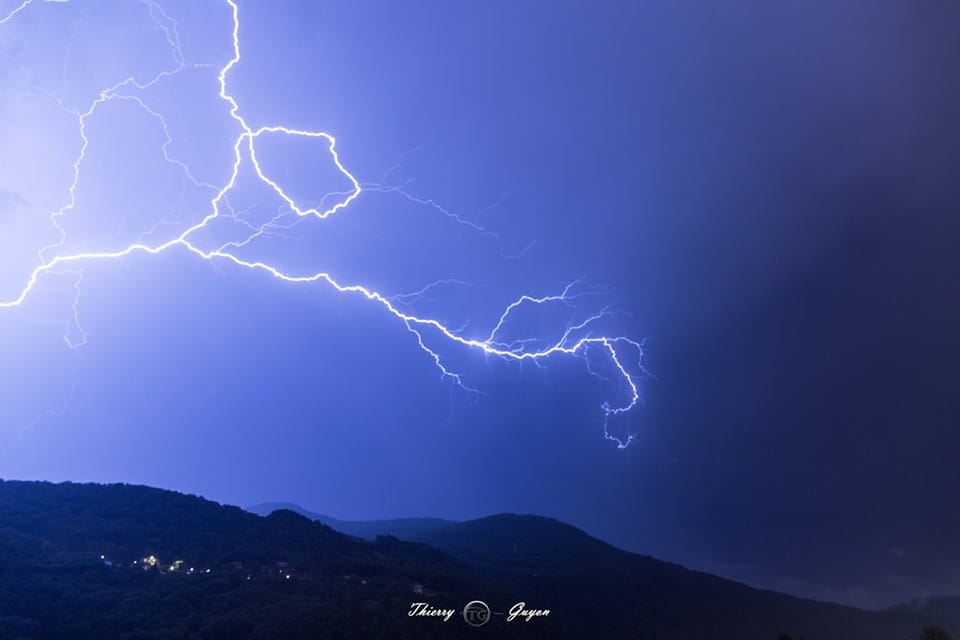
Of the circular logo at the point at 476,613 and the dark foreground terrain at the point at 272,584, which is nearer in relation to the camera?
the dark foreground terrain at the point at 272,584

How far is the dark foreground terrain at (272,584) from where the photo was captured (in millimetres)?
15500

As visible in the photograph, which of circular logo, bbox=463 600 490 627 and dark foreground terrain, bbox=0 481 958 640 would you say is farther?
circular logo, bbox=463 600 490 627

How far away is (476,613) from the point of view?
752 inches

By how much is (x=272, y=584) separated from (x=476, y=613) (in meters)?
6.59

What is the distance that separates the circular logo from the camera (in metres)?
18.5

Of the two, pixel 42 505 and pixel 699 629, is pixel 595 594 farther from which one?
pixel 42 505

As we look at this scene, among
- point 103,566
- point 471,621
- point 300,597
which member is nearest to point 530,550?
point 471,621

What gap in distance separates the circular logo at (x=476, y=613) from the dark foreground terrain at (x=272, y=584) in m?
0.26

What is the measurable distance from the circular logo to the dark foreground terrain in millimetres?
260

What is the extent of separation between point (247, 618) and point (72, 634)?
3.95 metres

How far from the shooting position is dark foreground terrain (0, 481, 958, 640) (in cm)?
1550

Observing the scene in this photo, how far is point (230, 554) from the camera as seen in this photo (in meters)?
20.7

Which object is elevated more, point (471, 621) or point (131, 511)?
point (131, 511)

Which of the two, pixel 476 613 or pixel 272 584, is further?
pixel 476 613
